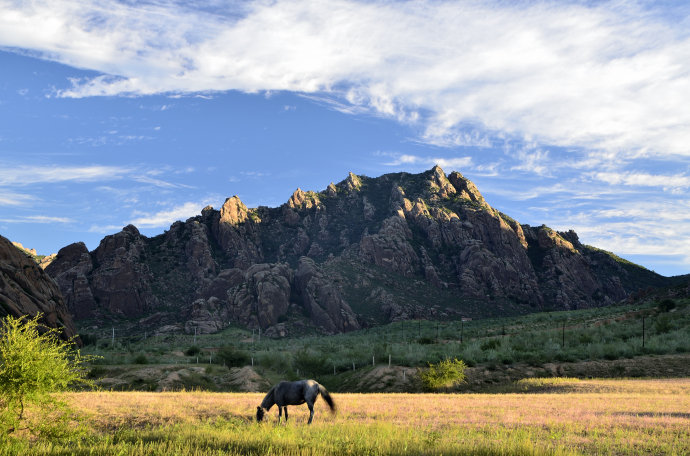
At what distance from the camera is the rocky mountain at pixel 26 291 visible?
64431 millimetres

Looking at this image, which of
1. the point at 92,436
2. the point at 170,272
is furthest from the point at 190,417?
the point at 170,272

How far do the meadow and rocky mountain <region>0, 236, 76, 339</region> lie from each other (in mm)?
51500

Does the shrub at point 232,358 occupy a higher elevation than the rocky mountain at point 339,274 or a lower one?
lower

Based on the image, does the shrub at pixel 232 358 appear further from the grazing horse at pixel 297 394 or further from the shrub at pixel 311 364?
the grazing horse at pixel 297 394

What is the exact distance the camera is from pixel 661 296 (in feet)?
367

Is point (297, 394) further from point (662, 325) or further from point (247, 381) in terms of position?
point (662, 325)

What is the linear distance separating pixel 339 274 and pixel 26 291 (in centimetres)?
9794

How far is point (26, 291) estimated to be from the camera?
71.2m

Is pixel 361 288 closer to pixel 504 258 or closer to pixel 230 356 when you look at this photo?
pixel 504 258

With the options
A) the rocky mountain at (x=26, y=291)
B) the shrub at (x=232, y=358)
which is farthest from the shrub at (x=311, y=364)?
the rocky mountain at (x=26, y=291)

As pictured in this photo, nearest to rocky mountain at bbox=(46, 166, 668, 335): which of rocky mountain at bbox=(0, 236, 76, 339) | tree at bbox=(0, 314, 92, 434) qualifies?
rocky mountain at bbox=(0, 236, 76, 339)

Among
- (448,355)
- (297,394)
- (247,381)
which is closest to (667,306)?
(448,355)

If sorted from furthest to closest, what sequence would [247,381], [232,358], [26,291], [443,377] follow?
1. [26,291]
2. [232,358]
3. [247,381]
4. [443,377]

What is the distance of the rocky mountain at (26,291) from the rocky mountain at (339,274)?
149 feet
